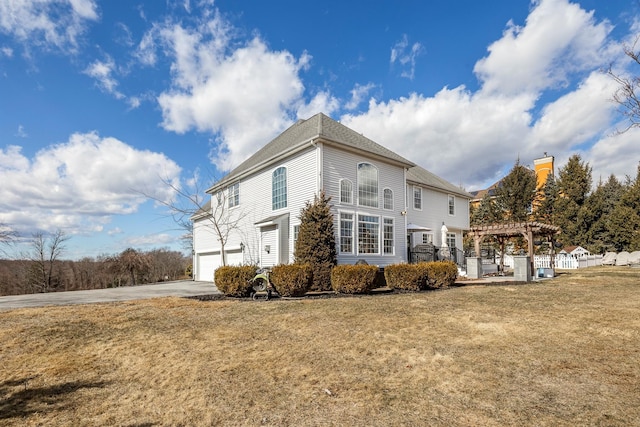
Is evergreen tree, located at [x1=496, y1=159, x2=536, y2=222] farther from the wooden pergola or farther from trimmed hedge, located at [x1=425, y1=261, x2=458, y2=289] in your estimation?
trimmed hedge, located at [x1=425, y1=261, x2=458, y2=289]

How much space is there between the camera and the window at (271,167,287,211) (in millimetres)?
15406

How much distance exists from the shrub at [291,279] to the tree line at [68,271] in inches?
1006

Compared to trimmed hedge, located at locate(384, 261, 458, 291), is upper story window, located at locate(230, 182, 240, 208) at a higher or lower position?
higher

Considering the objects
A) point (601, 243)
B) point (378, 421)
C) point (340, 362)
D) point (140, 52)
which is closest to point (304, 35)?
point (140, 52)

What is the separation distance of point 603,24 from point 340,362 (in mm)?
14789

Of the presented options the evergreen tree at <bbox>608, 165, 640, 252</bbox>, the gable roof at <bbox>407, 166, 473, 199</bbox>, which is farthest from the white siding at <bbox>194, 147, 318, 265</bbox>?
the evergreen tree at <bbox>608, 165, 640, 252</bbox>

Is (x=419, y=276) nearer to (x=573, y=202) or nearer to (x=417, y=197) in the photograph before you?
(x=417, y=197)

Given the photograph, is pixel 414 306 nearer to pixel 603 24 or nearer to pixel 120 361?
pixel 120 361

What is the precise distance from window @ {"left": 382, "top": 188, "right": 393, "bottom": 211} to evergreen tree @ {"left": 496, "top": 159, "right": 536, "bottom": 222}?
18766 millimetres

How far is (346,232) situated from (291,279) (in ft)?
13.7

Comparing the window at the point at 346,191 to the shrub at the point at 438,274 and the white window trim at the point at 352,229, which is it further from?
the shrub at the point at 438,274

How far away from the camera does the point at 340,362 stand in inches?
193

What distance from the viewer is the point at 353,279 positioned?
1143 centimetres

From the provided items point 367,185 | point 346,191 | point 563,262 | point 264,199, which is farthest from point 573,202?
point 264,199
